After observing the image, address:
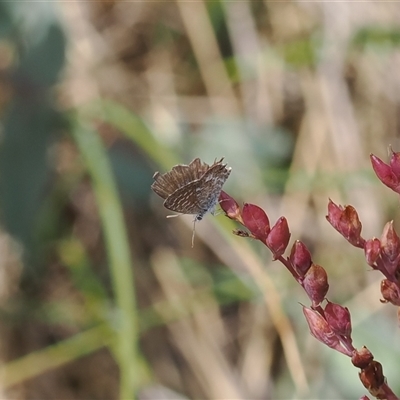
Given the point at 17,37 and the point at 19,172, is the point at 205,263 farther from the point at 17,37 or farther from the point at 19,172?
the point at 17,37

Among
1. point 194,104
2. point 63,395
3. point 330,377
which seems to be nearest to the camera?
point 330,377

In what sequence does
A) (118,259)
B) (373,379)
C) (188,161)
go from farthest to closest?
(188,161) → (118,259) → (373,379)

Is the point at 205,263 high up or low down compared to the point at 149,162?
down

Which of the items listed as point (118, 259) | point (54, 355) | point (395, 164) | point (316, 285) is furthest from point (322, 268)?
point (54, 355)

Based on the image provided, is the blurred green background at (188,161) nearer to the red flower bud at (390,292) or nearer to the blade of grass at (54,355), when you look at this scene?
the blade of grass at (54,355)

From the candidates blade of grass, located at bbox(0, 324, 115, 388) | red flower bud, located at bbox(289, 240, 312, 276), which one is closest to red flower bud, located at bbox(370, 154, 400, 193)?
red flower bud, located at bbox(289, 240, 312, 276)

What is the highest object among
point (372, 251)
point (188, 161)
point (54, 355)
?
point (188, 161)

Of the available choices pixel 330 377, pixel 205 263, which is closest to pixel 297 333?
pixel 330 377

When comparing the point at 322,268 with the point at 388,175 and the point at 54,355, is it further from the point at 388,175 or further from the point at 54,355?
the point at 54,355
